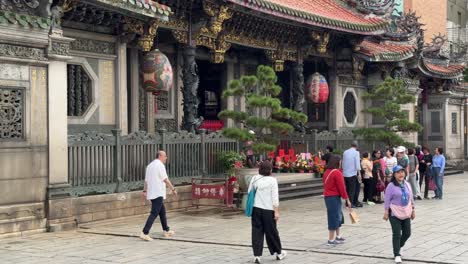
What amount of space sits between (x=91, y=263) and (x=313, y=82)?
48.3 ft

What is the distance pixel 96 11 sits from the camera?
14.3 m

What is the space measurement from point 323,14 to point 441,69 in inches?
452

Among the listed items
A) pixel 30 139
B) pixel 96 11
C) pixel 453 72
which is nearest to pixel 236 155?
pixel 96 11

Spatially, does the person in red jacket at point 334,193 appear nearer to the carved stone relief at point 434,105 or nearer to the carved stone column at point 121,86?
the carved stone column at point 121,86

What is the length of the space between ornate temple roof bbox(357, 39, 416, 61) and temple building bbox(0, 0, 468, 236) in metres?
0.06

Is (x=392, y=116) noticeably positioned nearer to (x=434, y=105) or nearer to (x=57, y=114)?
(x=434, y=105)

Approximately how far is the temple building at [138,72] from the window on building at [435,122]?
2.12 metres

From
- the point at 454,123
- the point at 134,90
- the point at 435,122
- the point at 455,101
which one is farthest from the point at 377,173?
the point at 455,101

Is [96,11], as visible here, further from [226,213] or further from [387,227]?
[387,227]

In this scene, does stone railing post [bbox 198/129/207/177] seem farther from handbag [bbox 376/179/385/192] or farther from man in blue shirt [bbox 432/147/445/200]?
man in blue shirt [bbox 432/147/445/200]

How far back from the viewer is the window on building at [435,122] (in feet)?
104

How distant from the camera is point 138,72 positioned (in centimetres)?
1725

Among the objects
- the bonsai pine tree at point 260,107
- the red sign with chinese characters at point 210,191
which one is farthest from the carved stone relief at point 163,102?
the red sign with chinese characters at point 210,191

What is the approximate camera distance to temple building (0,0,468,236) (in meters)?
11.5
